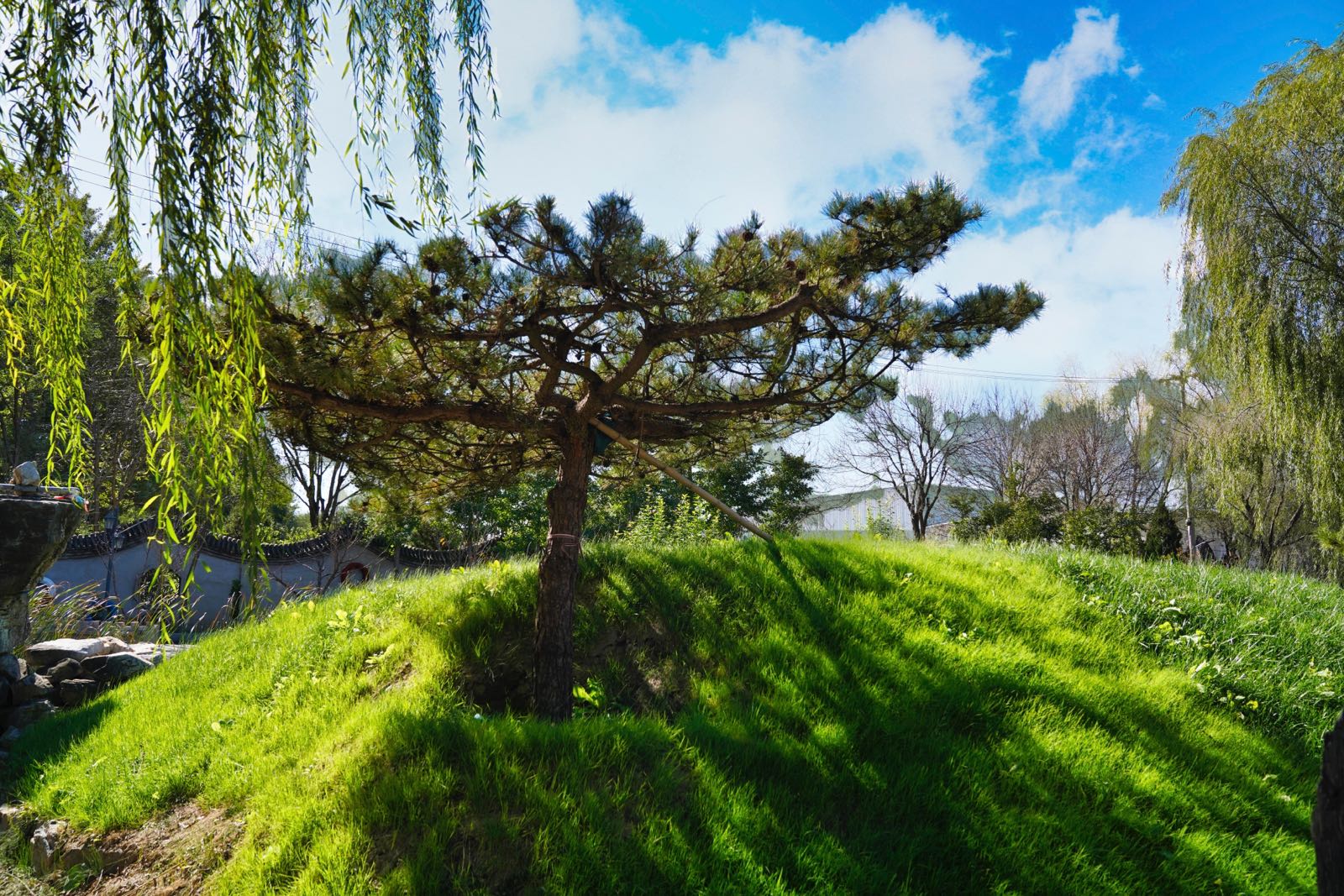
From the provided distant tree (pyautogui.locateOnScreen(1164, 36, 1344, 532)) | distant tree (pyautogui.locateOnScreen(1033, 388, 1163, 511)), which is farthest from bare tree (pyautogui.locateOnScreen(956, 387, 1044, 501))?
distant tree (pyautogui.locateOnScreen(1164, 36, 1344, 532))

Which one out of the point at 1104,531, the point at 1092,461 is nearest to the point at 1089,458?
the point at 1092,461

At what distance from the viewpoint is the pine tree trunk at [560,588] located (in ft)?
13.2

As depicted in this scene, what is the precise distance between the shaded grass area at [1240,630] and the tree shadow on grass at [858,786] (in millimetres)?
391

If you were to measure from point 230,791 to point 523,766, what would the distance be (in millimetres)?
1593

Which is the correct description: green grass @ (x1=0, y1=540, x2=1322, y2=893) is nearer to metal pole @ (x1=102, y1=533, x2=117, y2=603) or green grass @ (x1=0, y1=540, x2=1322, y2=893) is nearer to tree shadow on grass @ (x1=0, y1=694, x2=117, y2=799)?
tree shadow on grass @ (x1=0, y1=694, x2=117, y2=799)

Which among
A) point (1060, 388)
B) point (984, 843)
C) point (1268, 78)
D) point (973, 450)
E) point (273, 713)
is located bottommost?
point (984, 843)

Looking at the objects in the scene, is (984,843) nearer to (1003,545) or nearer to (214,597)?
(1003,545)

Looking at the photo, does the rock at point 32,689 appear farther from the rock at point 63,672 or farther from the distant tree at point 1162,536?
the distant tree at point 1162,536

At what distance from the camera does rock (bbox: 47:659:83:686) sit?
231 inches

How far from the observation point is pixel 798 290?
12.6ft

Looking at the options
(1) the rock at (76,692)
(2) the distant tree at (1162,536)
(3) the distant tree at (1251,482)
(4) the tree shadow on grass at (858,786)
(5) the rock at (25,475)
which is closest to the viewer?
(4) the tree shadow on grass at (858,786)

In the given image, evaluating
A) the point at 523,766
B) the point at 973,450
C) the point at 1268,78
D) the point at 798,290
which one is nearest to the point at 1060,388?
the point at 973,450

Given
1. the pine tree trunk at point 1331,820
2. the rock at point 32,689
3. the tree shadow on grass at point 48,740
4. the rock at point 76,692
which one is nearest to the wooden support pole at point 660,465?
the pine tree trunk at point 1331,820

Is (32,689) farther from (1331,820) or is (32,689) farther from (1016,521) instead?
(1016,521)
